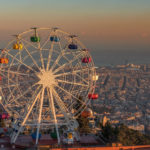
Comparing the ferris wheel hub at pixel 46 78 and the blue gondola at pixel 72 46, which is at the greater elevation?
the blue gondola at pixel 72 46

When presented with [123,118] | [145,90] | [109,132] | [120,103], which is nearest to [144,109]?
[120,103]

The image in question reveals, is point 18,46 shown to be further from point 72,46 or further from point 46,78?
point 72,46

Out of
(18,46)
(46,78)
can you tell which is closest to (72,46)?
(46,78)

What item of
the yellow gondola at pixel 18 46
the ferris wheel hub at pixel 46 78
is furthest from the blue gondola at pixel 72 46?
the yellow gondola at pixel 18 46

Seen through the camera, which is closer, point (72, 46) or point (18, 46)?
point (18, 46)

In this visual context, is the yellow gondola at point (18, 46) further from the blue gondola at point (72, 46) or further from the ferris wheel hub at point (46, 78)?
the blue gondola at point (72, 46)

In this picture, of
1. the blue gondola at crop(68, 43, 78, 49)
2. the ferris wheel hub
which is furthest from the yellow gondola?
the blue gondola at crop(68, 43, 78, 49)

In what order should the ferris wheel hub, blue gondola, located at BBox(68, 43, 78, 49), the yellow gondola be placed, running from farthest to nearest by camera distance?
blue gondola, located at BBox(68, 43, 78, 49)
the yellow gondola
the ferris wheel hub

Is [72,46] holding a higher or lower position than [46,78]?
higher

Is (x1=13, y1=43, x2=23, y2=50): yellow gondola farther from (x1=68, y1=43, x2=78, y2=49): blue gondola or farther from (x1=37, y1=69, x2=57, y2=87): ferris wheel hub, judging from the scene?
(x1=68, y1=43, x2=78, y2=49): blue gondola

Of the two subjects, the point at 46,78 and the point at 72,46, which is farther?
the point at 72,46
